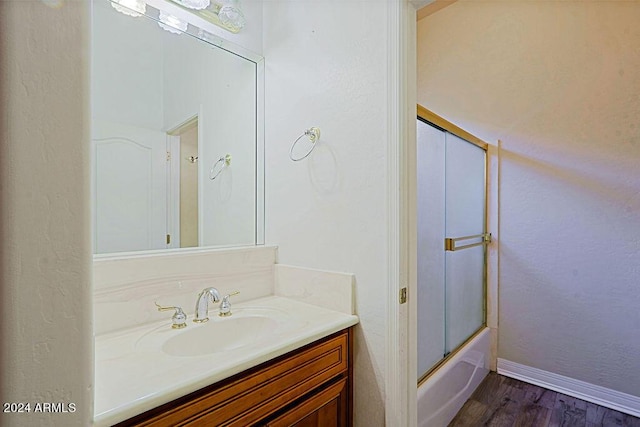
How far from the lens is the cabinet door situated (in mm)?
972

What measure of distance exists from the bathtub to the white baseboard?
174 mm

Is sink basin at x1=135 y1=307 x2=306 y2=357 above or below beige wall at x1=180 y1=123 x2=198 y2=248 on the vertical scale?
below

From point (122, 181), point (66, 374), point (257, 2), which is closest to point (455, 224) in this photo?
point (257, 2)

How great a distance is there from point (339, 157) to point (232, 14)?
883 mm

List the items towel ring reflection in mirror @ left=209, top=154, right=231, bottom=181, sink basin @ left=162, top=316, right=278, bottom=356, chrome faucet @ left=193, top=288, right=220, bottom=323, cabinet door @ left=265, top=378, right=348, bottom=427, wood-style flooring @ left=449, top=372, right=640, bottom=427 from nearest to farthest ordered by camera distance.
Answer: cabinet door @ left=265, top=378, right=348, bottom=427 → sink basin @ left=162, top=316, right=278, bottom=356 → chrome faucet @ left=193, top=288, right=220, bottom=323 → towel ring reflection in mirror @ left=209, top=154, right=231, bottom=181 → wood-style flooring @ left=449, top=372, right=640, bottom=427

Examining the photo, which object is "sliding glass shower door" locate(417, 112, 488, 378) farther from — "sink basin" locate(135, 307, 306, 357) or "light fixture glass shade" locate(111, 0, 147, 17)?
"light fixture glass shade" locate(111, 0, 147, 17)

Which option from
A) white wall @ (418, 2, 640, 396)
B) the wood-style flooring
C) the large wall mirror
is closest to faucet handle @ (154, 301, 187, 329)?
the large wall mirror

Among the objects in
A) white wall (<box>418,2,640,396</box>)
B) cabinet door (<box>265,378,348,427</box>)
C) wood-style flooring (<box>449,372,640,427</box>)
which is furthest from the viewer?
white wall (<box>418,2,640,396</box>)

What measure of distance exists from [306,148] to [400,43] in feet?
1.78

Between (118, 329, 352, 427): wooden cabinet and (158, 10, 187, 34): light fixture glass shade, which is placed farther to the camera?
(158, 10, 187, 34): light fixture glass shade

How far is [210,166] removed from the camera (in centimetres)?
159

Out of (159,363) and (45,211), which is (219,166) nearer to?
(159,363)

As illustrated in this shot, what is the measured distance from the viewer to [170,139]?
4.75 ft

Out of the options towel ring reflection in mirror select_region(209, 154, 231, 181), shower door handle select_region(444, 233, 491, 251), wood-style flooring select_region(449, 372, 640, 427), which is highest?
towel ring reflection in mirror select_region(209, 154, 231, 181)
